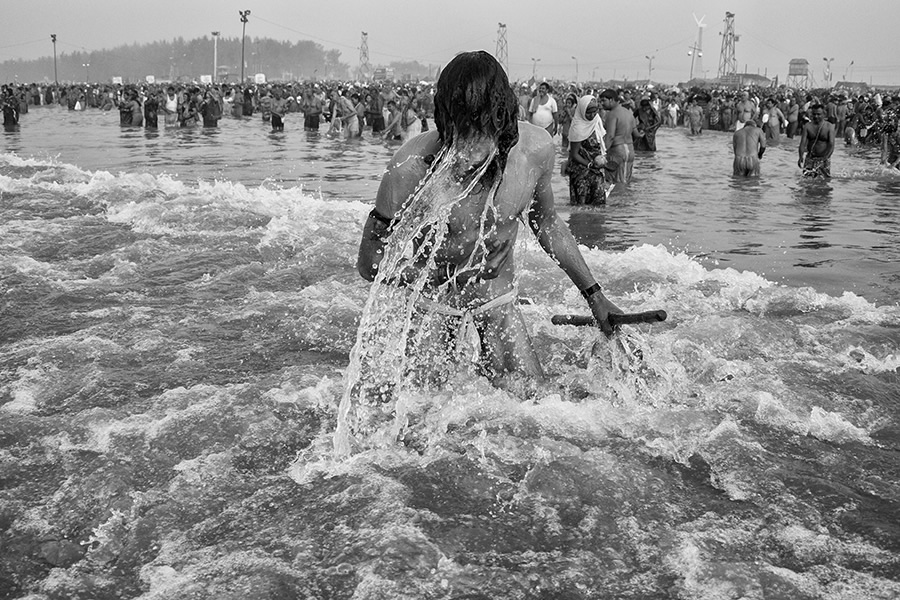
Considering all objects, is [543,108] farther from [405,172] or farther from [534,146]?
[405,172]

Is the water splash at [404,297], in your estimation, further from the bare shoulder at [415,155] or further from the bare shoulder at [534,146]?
the bare shoulder at [534,146]

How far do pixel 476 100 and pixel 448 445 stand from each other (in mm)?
1453

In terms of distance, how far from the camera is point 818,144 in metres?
15.2

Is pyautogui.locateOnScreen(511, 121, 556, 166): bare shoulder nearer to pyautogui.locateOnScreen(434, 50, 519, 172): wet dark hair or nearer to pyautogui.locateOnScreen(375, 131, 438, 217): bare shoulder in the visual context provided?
pyautogui.locateOnScreen(434, 50, 519, 172): wet dark hair

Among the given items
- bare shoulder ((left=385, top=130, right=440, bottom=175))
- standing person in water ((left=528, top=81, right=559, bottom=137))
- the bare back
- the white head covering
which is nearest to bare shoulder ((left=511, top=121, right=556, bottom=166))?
the bare back

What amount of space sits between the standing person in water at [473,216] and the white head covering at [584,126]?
25.7ft

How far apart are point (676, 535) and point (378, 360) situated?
1583 millimetres

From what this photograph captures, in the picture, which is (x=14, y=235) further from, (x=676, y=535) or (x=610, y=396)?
(x=676, y=535)

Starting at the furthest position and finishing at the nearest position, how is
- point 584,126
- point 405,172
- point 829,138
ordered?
point 829,138, point 584,126, point 405,172

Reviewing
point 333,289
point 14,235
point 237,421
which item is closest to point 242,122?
point 14,235

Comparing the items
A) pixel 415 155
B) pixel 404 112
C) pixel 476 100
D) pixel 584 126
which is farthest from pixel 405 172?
pixel 404 112

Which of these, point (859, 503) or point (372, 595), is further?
point (859, 503)

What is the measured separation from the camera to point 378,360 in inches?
156

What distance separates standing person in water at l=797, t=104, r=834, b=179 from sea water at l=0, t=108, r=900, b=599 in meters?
8.31
